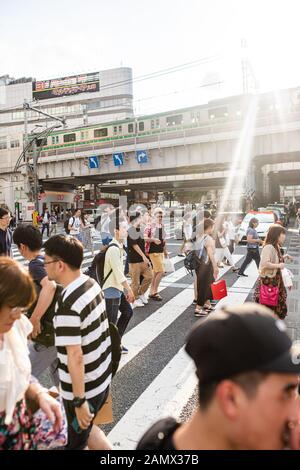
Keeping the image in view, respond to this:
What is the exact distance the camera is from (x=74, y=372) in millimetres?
2289

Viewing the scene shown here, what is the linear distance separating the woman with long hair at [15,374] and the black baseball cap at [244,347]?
101cm

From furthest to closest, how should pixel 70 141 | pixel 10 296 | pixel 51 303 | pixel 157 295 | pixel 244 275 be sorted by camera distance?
1. pixel 70 141
2. pixel 244 275
3. pixel 157 295
4. pixel 51 303
5. pixel 10 296

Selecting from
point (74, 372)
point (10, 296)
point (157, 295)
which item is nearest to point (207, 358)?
point (10, 296)

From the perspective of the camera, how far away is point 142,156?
35000 mm

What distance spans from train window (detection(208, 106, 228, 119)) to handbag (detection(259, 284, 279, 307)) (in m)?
29.3

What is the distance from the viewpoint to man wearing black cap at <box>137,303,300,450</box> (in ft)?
3.60

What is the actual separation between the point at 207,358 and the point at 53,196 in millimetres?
59808

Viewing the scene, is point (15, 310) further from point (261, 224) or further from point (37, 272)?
point (261, 224)

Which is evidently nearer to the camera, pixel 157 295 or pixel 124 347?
pixel 124 347

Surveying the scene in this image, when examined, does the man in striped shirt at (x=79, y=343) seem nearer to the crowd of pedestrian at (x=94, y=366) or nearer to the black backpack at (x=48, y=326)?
the crowd of pedestrian at (x=94, y=366)

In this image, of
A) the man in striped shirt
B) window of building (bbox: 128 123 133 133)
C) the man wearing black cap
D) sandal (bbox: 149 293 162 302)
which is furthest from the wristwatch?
window of building (bbox: 128 123 133 133)

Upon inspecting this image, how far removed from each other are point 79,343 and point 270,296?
A: 11.6 ft

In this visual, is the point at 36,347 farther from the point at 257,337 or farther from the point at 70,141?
the point at 70,141

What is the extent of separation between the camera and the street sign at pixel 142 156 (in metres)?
34.9
